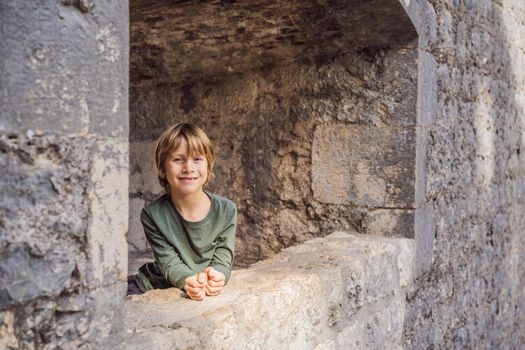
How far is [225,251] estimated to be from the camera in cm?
212

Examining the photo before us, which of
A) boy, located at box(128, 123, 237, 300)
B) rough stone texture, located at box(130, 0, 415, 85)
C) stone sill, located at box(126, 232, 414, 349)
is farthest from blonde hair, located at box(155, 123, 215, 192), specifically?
rough stone texture, located at box(130, 0, 415, 85)

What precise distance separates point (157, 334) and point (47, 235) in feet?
1.40

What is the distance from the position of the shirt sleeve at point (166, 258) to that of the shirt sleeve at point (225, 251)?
0.10m

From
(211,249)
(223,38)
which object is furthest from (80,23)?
(223,38)

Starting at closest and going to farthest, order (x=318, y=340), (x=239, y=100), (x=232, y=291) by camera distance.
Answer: (x=232, y=291)
(x=318, y=340)
(x=239, y=100)

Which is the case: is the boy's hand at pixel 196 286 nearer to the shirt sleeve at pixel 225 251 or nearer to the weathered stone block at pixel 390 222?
the shirt sleeve at pixel 225 251

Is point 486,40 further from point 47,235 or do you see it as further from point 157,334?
point 47,235

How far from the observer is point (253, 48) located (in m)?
3.06

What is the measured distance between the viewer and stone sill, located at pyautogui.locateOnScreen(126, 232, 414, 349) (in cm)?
155

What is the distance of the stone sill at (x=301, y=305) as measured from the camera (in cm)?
155

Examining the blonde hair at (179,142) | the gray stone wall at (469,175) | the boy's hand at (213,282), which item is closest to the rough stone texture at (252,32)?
the gray stone wall at (469,175)

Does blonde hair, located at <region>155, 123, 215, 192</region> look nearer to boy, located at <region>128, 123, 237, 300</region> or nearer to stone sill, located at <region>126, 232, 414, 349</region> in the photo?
boy, located at <region>128, 123, 237, 300</region>

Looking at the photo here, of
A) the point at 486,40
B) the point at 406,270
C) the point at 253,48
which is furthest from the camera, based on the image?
the point at 486,40

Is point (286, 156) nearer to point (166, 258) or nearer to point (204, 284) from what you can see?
point (166, 258)
